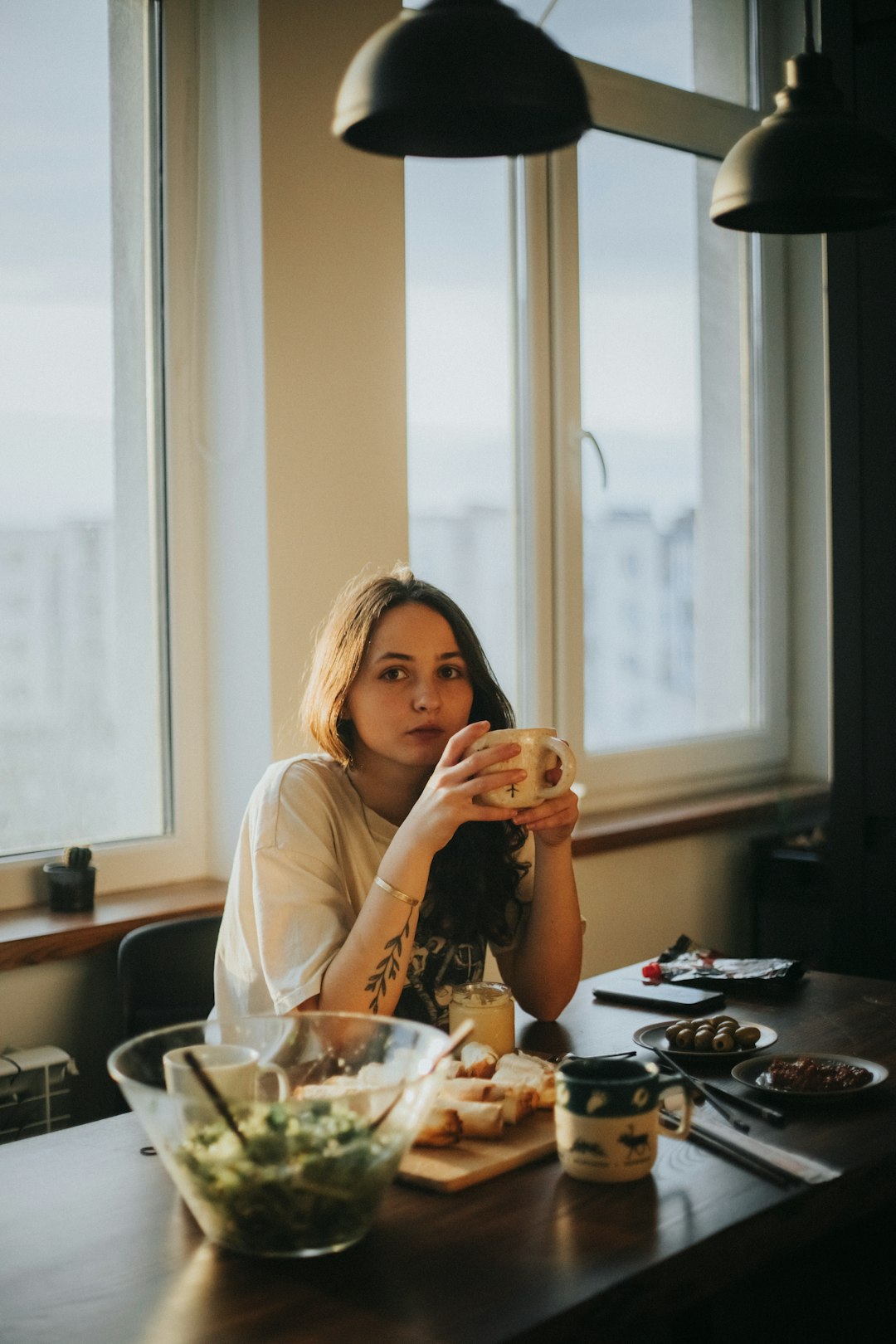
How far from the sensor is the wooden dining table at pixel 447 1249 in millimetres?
958

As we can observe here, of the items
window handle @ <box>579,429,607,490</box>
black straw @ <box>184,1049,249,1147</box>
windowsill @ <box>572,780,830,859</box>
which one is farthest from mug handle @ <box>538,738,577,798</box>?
window handle @ <box>579,429,607,490</box>

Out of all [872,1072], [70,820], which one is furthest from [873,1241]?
[70,820]

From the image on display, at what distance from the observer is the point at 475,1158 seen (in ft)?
3.98

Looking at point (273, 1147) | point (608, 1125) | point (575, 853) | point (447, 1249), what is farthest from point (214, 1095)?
point (575, 853)

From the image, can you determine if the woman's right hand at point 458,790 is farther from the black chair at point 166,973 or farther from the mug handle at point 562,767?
the black chair at point 166,973

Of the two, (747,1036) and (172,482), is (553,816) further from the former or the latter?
(172,482)

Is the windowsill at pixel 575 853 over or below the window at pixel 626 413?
below

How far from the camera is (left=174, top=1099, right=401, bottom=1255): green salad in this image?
1.01 m

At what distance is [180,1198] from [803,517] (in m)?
3.01

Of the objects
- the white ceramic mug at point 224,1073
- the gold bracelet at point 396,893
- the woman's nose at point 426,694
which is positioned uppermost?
the woman's nose at point 426,694

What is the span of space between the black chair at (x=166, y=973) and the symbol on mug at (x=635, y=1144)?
1.02m


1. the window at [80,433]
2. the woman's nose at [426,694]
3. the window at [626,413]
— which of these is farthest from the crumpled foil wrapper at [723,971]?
the window at [626,413]

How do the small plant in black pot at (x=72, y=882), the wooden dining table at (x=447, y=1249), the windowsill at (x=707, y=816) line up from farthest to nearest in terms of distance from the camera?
the windowsill at (x=707, y=816)
the small plant in black pot at (x=72, y=882)
the wooden dining table at (x=447, y=1249)

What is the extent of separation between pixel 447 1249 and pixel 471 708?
954 millimetres
